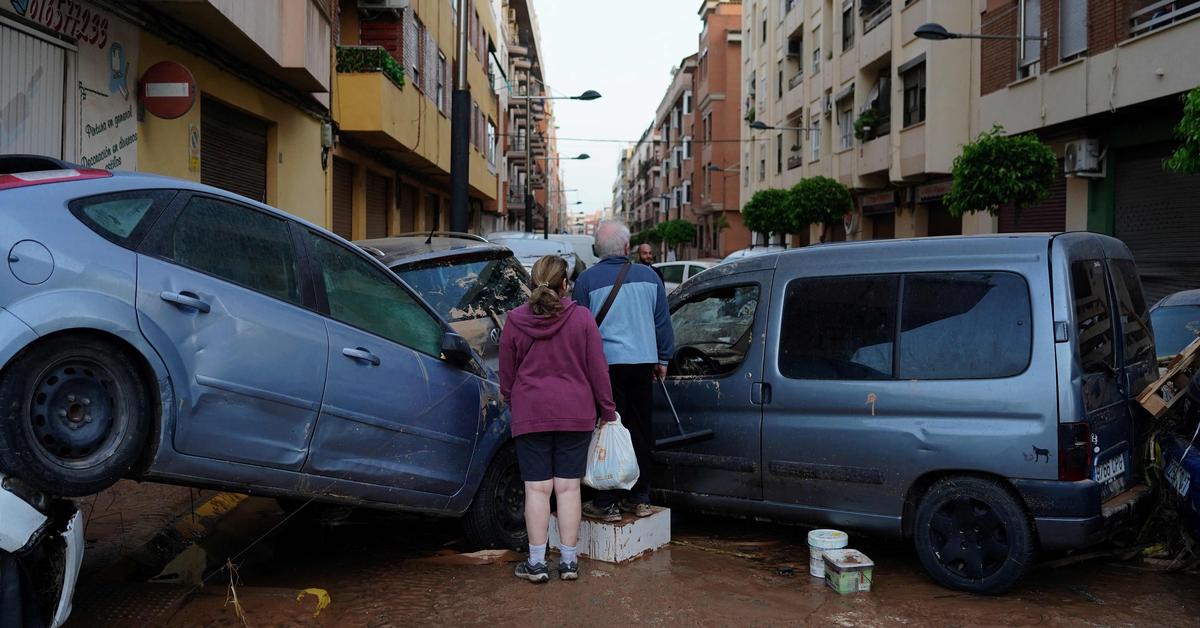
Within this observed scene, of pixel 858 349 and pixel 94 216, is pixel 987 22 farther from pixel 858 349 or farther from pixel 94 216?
pixel 94 216

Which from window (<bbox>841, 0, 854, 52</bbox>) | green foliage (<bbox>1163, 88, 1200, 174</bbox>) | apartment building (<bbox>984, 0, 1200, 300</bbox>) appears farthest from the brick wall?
window (<bbox>841, 0, 854, 52</bbox>)

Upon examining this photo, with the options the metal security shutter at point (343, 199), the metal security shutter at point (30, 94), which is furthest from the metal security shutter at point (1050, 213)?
the metal security shutter at point (30, 94)

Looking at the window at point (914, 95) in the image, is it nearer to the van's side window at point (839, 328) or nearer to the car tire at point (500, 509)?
the van's side window at point (839, 328)

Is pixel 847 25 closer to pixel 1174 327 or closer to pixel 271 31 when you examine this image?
pixel 271 31

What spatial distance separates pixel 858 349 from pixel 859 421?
401mm

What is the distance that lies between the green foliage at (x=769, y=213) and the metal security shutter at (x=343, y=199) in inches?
676

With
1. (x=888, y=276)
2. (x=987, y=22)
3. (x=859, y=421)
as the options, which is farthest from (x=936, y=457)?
(x=987, y=22)

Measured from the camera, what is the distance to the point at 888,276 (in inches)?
206

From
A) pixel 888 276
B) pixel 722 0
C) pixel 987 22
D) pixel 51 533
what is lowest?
pixel 51 533

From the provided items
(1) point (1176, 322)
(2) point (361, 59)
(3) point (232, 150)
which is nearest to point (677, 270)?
(2) point (361, 59)

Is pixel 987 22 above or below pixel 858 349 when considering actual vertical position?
above

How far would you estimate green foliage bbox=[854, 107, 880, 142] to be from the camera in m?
28.7

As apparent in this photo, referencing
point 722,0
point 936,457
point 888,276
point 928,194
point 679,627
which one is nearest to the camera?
point 679,627

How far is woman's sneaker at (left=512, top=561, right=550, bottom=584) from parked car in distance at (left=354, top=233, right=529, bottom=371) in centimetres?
175
